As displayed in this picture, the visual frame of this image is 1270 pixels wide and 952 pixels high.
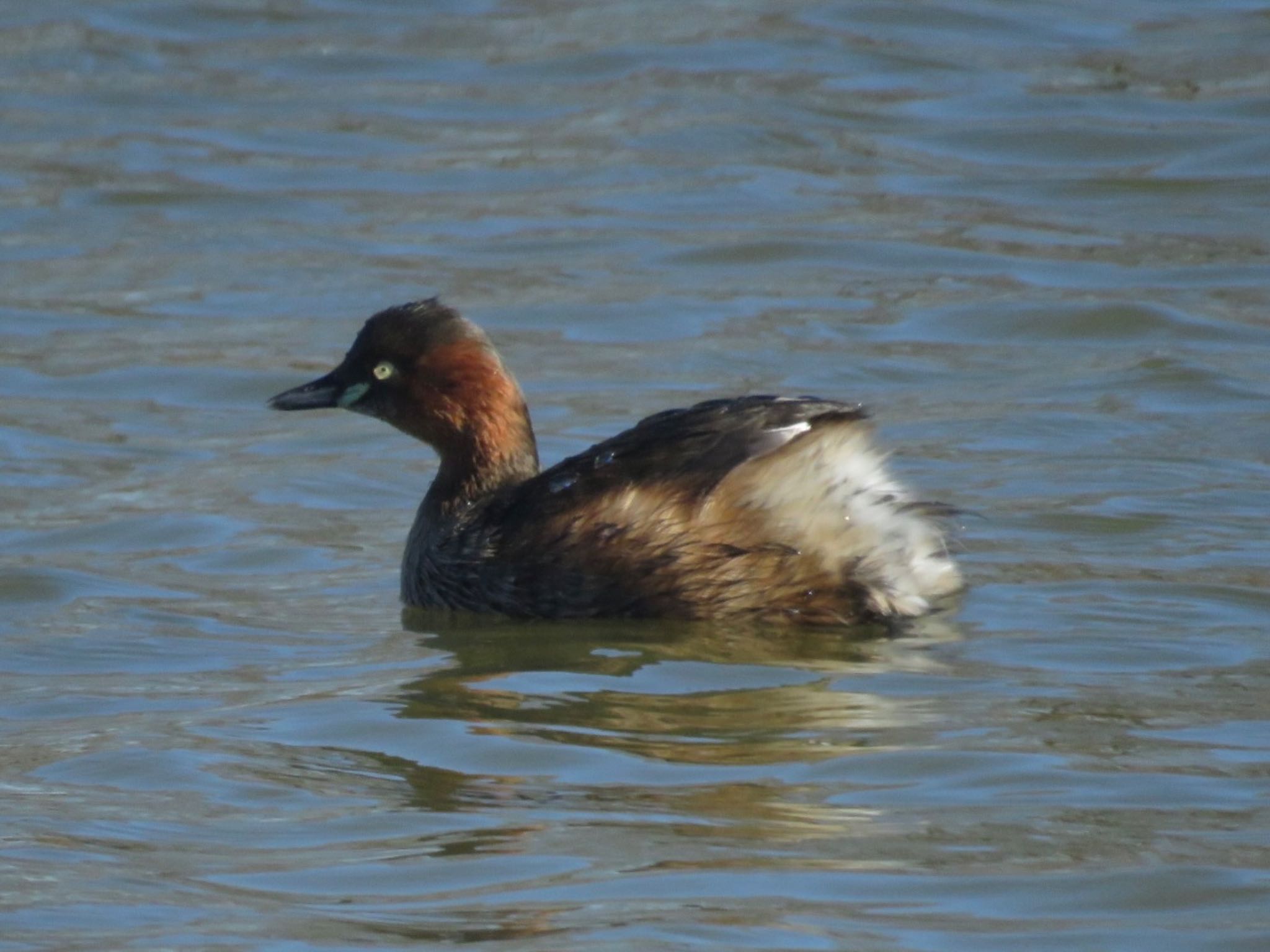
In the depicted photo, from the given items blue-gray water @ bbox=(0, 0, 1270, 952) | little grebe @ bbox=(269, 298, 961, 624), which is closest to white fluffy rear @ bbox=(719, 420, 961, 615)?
little grebe @ bbox=(269, 298, 961, 624)

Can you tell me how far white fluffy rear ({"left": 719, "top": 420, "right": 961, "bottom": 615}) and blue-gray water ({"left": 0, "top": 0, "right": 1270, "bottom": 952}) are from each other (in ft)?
0.53

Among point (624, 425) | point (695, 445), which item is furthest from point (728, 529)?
point (624, 425)

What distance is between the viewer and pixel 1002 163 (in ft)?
41.3

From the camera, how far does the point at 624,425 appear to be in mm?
8953

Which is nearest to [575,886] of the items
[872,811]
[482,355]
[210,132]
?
[872,811]

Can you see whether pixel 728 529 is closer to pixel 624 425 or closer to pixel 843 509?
pixel 843 509

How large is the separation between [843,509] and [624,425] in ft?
8.02

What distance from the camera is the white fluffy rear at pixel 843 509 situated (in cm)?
654

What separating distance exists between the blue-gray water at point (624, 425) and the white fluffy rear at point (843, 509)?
6.3 inches

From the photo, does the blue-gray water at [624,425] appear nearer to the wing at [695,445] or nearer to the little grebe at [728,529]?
the little grebe at [728,529]

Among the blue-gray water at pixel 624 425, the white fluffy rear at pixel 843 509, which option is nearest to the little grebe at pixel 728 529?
the white fluffy rear at pixel 843 509

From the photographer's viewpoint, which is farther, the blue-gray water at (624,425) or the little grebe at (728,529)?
the little grebe at (728,529)

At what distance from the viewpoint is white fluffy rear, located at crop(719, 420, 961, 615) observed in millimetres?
6543

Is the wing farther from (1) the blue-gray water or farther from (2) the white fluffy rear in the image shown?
(1) the blue-gray water
